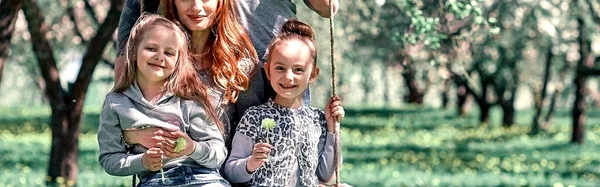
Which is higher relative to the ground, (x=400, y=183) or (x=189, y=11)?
(x=189, y=11)

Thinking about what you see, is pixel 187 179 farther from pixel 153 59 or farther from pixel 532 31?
pixel 532 31

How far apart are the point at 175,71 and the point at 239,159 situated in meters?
0.40

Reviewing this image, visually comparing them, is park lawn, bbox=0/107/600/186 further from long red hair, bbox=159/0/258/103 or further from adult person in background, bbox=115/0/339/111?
long red hair, bbox=159/0/258/103

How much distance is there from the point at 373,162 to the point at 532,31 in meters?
4.61

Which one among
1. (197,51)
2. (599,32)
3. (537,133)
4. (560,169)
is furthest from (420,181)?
(537,133)

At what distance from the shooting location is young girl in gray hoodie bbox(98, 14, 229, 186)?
4012mm

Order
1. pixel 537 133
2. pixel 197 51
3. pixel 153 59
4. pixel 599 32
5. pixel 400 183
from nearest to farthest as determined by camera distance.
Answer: pixel 153 59, pixel 197 51, pixel 400 183, pixel 599 32, pixel 537 133

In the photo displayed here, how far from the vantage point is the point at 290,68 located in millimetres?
4305

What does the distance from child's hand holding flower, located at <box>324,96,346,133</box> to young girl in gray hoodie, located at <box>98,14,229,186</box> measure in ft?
1.56

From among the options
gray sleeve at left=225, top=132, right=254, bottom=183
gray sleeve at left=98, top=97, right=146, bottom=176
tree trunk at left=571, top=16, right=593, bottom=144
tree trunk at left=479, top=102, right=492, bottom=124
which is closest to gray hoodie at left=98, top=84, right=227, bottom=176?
gray sleeve at left=98, top=97, right=146, bottom=176

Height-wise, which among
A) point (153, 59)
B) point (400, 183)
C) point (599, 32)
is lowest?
point (400, 183)

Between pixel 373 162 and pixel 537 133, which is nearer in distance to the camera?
pixel 373 162

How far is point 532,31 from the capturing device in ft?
63.3

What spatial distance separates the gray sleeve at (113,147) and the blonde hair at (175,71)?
0.33 feet
